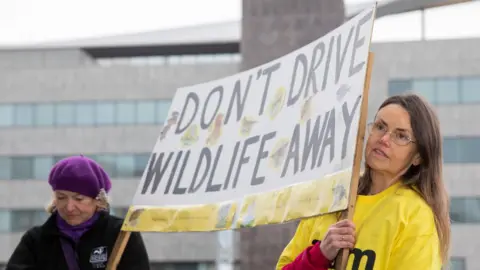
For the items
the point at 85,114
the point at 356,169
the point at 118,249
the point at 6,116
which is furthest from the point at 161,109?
the point at 356,169

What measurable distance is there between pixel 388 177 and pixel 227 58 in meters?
43.9

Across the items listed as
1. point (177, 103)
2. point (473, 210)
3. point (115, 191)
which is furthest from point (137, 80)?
point (177, 103)

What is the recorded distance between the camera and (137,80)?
41.5m

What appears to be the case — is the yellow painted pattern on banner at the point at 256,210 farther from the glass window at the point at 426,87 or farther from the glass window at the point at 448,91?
the glass window at the point at 448,91

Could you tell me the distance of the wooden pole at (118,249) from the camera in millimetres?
3725

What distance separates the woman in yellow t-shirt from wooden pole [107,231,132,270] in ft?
3.11

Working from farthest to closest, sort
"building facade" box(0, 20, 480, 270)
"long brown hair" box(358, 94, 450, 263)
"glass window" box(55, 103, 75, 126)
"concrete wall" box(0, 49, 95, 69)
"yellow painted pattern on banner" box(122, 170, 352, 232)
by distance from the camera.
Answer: "concrete wall" box(0, 49, 95, 69), "glass window" box(55, 103, 75, 126), "building facade" box(0, 20, 480, 270), "yellow painted pattern on banner" box(122, 170, 352, 232), "long brown hair" box(358, 94, 450, 263)

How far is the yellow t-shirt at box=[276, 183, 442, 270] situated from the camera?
2736mm

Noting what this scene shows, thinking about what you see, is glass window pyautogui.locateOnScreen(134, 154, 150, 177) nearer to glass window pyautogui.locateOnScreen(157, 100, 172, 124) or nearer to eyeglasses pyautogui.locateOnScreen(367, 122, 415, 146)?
glass window pyautogui.locateOnScreen(157, 100, 172, 124)

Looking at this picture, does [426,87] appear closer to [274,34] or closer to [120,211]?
[120,211]

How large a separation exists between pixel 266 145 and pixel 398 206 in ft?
2.58

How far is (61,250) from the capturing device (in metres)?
3.81

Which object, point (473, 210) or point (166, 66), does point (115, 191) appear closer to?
point (166, 66)

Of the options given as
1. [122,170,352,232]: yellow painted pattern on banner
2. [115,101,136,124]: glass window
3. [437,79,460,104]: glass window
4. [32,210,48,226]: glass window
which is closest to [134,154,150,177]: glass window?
[115,101,136,124]: glass window
